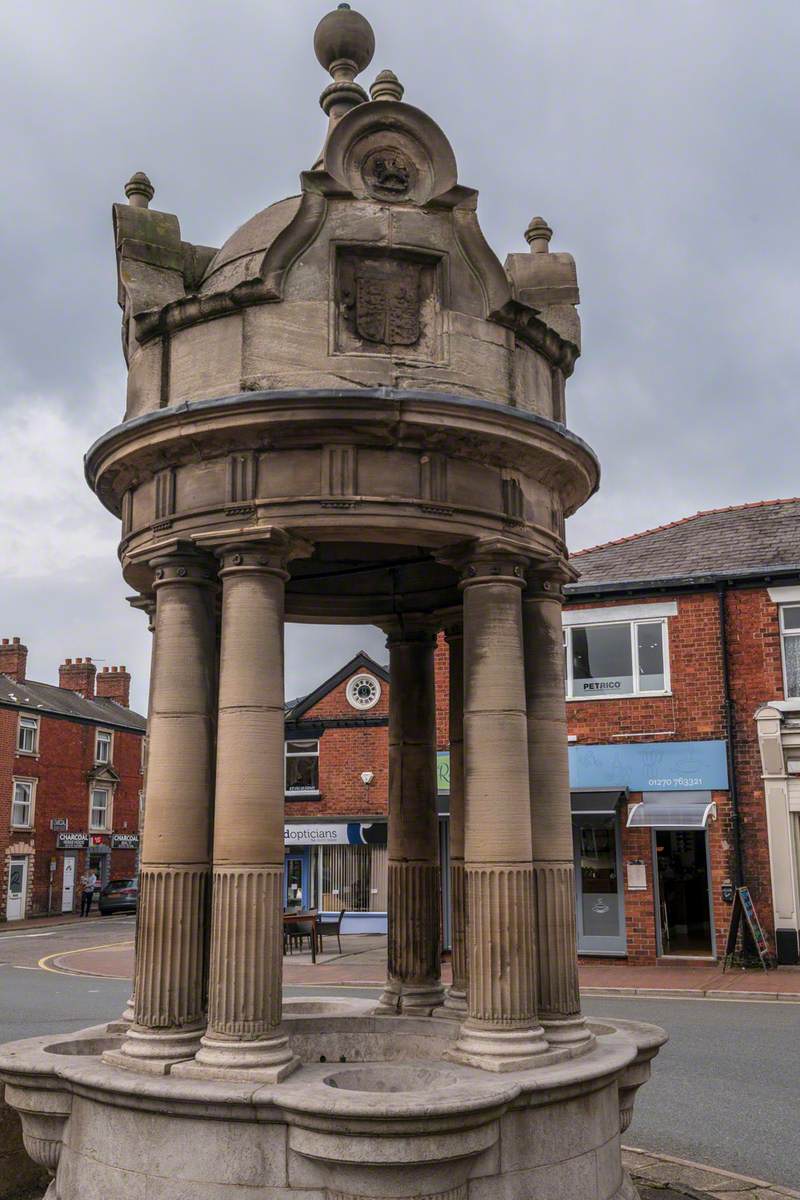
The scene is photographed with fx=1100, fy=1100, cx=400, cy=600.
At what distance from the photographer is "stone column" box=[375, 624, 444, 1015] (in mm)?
10445

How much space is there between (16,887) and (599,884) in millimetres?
29210

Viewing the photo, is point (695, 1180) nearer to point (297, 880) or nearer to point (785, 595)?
Result: point (785, 595)

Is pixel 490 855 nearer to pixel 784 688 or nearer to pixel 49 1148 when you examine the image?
pixel 49 1148

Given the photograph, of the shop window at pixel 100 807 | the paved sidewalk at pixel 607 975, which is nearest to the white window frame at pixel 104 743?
the shop window at pixel 100 807

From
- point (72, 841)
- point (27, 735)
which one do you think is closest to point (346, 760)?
point (27, 735)

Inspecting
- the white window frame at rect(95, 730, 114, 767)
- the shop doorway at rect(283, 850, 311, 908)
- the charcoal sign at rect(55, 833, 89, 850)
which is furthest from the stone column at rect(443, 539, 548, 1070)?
the white window frame at rect(95, 730, 114, 767)

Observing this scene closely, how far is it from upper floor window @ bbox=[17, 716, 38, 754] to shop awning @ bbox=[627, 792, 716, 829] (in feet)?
98.2

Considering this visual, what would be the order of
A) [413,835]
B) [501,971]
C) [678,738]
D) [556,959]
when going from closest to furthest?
[501,971]
[556,959]
[413,835]
[678,738]

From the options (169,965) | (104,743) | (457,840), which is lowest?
(169,965)

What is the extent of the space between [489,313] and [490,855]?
166 inches

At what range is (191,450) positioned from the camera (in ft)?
27.3

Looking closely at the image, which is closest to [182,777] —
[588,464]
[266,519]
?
[266,519]

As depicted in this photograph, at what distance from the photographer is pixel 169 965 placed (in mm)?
7945

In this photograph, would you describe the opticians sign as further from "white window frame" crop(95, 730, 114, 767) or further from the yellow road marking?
"white window frame" crop(95, 730, 114, 767)
